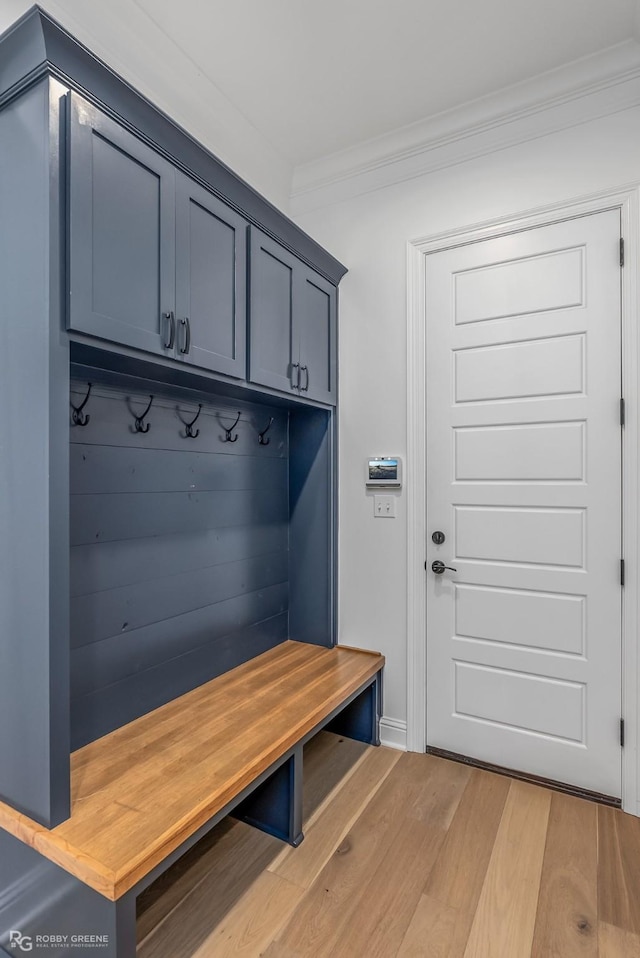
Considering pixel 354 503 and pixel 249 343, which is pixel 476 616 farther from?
pixel 249 343

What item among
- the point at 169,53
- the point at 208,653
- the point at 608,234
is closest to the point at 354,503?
the point at 208,653

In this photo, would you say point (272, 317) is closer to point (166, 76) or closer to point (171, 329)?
point (171, 329)

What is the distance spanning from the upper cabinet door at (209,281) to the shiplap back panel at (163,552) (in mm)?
318

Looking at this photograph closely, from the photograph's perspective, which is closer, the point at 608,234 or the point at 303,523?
the point at 608,234

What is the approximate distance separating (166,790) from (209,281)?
1567mm

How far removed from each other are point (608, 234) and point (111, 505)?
217 centimetres

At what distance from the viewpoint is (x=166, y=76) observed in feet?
6.43

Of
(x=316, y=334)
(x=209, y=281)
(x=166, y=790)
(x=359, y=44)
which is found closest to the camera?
(x=166, y=790)

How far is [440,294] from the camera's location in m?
2.35

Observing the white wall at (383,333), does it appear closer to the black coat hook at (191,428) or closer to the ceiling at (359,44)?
the ceiling at (359,44)

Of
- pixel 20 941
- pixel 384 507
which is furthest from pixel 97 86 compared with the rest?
pixel 20 941

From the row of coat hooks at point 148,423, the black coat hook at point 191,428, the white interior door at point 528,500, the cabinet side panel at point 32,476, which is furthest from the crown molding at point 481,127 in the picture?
the cabinet side panel at point 32,476

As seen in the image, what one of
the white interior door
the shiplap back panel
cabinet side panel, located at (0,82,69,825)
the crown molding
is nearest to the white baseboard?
the white interior door

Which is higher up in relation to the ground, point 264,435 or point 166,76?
point 166,76
